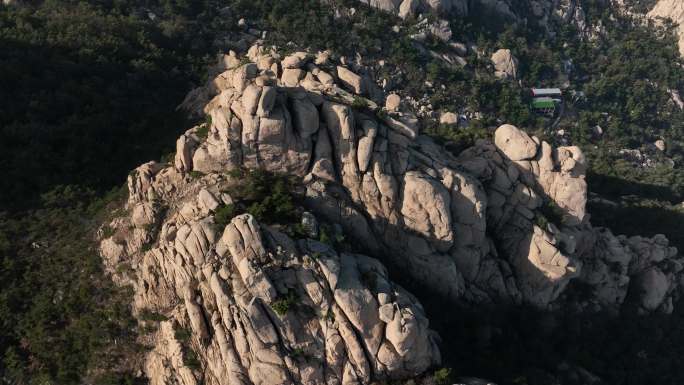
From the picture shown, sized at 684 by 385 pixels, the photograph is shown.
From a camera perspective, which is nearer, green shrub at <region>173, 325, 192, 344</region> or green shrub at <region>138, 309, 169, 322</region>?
green shrub at <region>173, 325, 192, 344</region>

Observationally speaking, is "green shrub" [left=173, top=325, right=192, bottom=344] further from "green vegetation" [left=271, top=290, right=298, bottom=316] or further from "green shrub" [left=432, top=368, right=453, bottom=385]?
"green shrub" [left=432, top=368, right=453, bottom=385]

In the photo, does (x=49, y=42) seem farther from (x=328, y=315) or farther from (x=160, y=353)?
(x=328, y=315)

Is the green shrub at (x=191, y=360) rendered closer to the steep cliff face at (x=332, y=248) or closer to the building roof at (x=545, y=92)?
the steep cliff face at (x=332, y=248)

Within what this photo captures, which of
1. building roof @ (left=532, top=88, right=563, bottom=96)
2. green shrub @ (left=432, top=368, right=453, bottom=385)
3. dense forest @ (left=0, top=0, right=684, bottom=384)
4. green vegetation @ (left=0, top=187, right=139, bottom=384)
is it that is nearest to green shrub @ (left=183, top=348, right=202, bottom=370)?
dense forest @ (left=0, top=0, right=684, bottom=384)

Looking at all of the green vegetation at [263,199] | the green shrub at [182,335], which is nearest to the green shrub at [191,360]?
the green shrub at [182,335]

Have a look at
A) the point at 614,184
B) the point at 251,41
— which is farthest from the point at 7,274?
the point at 614,184

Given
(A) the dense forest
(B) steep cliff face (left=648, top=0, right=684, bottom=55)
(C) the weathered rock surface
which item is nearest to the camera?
(A) the dense forest
